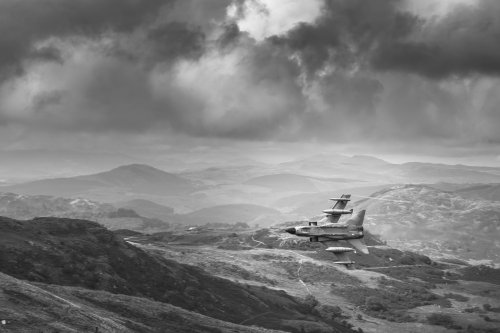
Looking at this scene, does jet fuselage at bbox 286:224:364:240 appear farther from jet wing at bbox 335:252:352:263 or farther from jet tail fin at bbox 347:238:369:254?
jet wing at bbox 335:252:352:263

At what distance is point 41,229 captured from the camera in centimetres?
18950

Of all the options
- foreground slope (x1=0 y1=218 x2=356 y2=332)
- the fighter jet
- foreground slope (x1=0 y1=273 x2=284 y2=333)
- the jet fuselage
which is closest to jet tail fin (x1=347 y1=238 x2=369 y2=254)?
the fighter jet

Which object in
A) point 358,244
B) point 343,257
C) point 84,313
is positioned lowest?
point 84,313

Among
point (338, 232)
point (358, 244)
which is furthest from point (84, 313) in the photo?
point (358, 244)

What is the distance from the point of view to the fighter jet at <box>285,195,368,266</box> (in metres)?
113

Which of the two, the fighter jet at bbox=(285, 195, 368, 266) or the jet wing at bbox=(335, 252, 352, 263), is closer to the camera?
the fighter jet at bbox=(285, 195, 368, 266)

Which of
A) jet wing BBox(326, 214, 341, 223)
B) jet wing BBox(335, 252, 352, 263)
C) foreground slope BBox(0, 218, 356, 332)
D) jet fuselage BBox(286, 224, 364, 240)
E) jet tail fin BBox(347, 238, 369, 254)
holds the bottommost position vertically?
foreground slope BBox(0, 218, 356, 332)

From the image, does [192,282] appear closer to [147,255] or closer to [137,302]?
[147,255]

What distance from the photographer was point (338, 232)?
383ft

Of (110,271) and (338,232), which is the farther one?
(110,271)

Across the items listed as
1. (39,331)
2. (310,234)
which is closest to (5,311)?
(39,331)

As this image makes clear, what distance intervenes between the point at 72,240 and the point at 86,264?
21.4 metres

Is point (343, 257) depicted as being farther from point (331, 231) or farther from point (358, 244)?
point (331, 231)

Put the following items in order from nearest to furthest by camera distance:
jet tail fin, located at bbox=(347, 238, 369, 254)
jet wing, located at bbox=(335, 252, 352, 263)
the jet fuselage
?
the jet fuselage, jet wing, located at bbox=(335, 252, 352, 263), jet tail fin, located at bbox=(347, 238, 369, 254)
